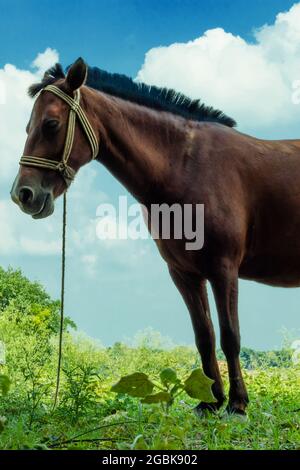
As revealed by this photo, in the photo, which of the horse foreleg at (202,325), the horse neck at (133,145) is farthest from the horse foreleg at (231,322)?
the horse neck at (133,145)

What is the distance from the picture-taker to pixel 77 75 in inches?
155

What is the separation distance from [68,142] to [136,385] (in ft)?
7.09

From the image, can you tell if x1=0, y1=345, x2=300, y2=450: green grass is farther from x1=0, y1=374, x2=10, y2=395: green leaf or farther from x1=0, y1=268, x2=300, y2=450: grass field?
x1=0, y1=374, x2=10, y2=395: green leaf

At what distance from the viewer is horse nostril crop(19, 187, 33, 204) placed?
3812 millimetres

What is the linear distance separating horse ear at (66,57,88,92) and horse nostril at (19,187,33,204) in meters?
0.71

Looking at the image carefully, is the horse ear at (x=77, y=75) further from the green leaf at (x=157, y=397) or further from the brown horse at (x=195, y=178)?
the green leaf at (x=157, y=397)

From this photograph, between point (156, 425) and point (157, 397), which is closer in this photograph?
point (157, 397)

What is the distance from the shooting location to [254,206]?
172 inches

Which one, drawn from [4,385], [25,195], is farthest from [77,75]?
[4,385]

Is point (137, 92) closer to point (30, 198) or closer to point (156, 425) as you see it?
point (30, 198)
